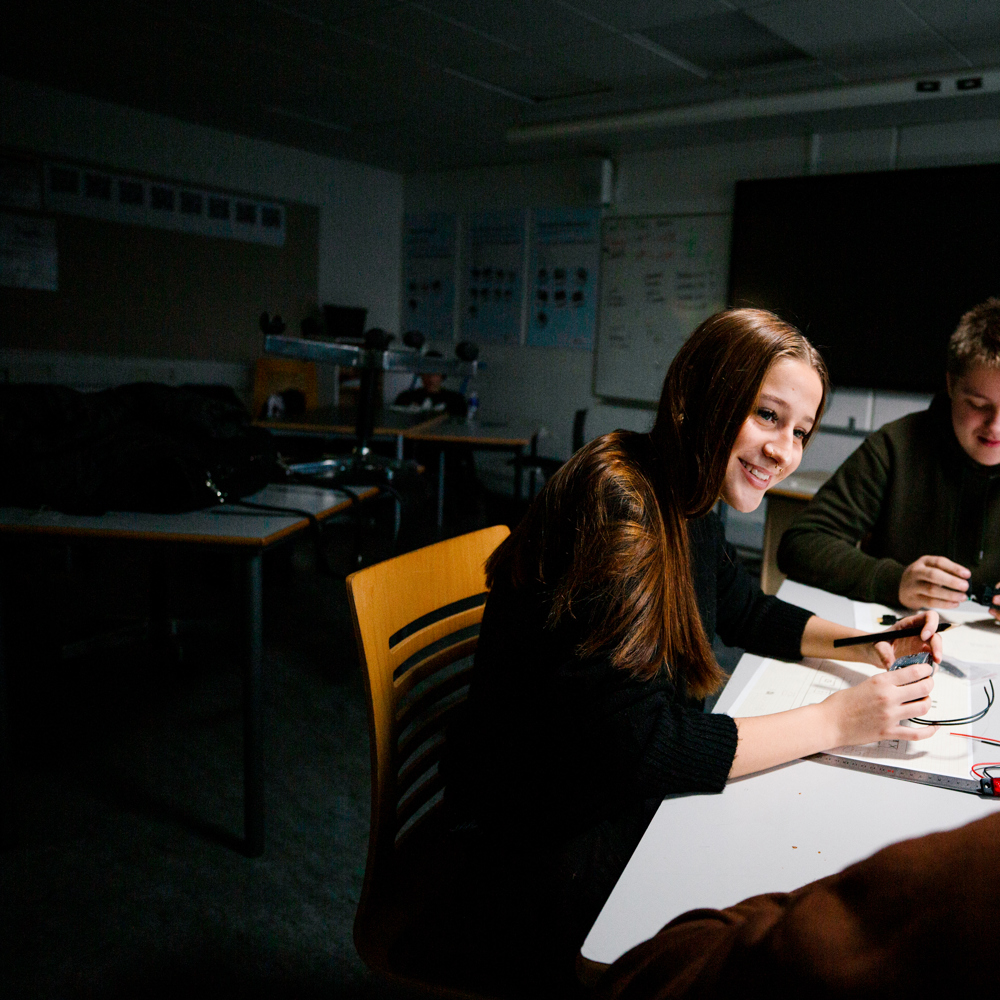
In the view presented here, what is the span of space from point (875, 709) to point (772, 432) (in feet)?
1.12

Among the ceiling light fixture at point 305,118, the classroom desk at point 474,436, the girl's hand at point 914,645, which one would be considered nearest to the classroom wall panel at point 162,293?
the ceiling light fixture at point 305,118

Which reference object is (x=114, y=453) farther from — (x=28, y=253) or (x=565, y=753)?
(x=28, y=253)

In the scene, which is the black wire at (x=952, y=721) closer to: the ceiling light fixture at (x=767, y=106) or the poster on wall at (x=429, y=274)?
the ceiling light fixture at (x=767, y=106)

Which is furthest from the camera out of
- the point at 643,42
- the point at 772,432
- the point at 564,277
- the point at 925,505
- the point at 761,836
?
the point at 564,277

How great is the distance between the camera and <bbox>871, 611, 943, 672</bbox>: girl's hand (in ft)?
3.68

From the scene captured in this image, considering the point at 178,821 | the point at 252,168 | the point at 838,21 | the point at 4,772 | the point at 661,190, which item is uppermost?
the point at 838,21

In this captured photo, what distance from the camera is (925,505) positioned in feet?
5.60

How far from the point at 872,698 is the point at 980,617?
71 centimetres

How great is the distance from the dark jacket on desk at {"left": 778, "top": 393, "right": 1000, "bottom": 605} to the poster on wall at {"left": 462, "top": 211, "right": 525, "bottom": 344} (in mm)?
4473

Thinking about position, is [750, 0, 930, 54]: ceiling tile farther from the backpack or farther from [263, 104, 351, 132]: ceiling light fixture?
[263, 104, 351, 132]: ceiling light fixture

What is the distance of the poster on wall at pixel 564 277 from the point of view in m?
5.56

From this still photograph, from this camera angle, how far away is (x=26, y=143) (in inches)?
178

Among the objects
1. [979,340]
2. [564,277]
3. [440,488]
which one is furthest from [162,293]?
[979,340]

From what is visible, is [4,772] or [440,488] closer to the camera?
[4,772]
